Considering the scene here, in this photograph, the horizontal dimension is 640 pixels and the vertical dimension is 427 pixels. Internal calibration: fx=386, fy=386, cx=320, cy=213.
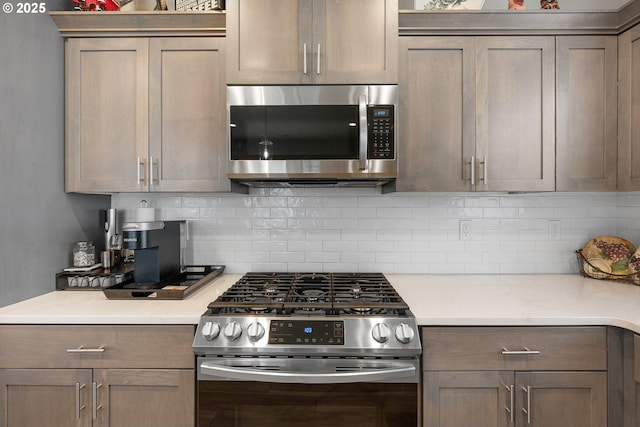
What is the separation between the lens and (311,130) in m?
1.80

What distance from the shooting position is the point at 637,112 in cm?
182

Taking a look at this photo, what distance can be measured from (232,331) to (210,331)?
0.27ft

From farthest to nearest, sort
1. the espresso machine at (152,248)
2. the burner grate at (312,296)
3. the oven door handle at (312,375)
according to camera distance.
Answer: the espresso machine at (152,248), the burner grate at (312,296), the oven door handle at (312,375)

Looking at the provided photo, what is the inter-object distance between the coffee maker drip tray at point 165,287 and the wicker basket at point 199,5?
1.37 m

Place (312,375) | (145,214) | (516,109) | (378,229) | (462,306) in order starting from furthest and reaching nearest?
1. (378,229)
2. (145,214)
3. (516,109)
4. (462,306)
5. (312,375)

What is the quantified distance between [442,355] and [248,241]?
4.17 feet

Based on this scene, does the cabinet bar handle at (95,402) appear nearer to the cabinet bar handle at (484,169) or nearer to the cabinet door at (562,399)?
the cabinet door at (562,399)

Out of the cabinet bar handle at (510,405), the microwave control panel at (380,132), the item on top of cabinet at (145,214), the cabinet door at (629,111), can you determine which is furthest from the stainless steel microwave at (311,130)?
the cabinet door at (629,111)

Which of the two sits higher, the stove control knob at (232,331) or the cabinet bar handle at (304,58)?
the cabinet bar handle at (304,58)

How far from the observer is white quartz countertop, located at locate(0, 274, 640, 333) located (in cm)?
145

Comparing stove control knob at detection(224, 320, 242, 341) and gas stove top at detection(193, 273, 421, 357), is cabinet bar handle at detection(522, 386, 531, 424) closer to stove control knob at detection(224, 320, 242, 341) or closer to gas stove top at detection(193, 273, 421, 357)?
gas stove top at detection(193, 273, 421, 357)

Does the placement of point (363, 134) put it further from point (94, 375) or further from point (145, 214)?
point (94, 375)

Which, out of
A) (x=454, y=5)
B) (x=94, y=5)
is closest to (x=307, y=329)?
(x=454, y=5)

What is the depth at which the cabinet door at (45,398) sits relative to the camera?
147cm
